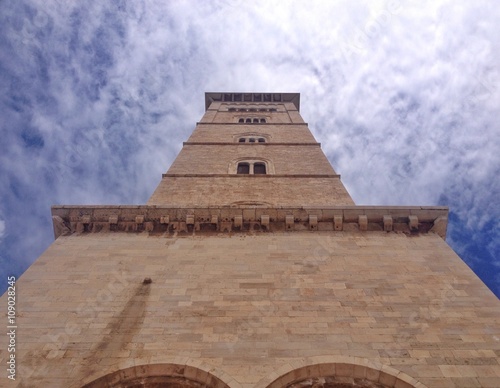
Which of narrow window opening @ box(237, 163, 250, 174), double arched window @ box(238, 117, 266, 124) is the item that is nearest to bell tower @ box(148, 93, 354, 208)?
narrow window opening @ box(237, 163, 250, 174)

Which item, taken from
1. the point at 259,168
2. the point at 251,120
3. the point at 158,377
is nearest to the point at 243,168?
the point at 259,168

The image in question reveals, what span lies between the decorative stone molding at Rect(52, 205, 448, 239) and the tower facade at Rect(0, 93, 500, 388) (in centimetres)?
3

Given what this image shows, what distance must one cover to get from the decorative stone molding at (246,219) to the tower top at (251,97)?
22950 mm

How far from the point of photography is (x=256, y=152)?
18.3m

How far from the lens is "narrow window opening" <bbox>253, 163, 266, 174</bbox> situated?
56.0ft

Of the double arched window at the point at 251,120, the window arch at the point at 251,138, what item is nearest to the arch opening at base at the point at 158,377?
the window arch at the point at 251,138

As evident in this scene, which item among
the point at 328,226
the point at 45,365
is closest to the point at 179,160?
the point at 328,226

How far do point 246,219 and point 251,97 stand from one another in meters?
23.2

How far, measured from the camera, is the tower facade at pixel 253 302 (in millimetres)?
6438

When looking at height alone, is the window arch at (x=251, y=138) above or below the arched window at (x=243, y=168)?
above

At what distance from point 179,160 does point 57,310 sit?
10.1 metres

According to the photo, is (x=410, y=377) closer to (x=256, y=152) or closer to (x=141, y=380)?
(x=141, y=380)

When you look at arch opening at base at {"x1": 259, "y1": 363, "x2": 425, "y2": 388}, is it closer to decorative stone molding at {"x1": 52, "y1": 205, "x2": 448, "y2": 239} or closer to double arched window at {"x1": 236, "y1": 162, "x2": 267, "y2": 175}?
decorative stone molding at {"x1": 52, "y1": 205, "x2": 448, "y2": 239}

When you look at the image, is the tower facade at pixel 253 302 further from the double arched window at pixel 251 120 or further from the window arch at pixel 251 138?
Answer: the double arched window at pixel 251 120
